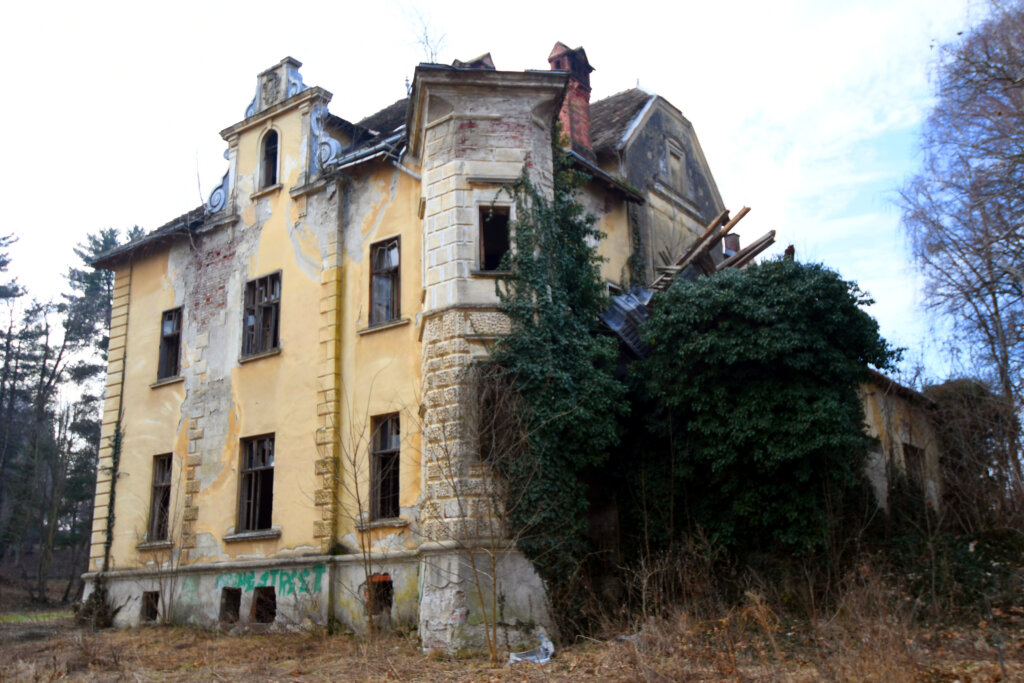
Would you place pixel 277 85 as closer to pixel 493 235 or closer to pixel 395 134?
pixel 395 134

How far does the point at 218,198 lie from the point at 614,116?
1026 centimetres

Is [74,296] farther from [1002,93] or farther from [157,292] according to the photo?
[1002,93]

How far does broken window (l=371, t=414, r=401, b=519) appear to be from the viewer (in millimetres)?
15016

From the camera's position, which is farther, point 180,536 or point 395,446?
point 180,536

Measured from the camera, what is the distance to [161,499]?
1895 cm

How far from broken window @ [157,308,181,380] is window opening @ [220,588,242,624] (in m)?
5.89

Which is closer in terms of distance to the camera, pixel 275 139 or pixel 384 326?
pixel 384 326

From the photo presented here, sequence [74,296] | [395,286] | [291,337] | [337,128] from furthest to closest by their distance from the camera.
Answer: [74,296]
[337,128]
[291,337]
[395,286]

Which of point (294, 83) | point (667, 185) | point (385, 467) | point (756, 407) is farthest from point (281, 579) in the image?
point (667, 185)

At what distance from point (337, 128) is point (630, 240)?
715 centimetres

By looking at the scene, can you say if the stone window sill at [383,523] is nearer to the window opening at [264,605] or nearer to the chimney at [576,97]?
the window opening at [264,605]

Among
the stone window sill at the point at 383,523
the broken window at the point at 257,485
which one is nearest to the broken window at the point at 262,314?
the broken window at the point at 257,485

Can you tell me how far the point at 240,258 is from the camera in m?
18.8

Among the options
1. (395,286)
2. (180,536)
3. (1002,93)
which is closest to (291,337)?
(395,286)
